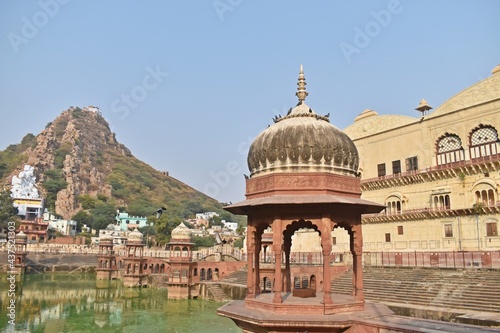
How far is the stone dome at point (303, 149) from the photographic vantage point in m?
8.68

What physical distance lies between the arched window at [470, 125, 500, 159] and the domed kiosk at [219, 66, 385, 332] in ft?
76.3

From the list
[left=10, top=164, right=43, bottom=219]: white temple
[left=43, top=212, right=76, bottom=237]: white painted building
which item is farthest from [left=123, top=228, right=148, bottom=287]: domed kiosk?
[left=10, top=164, right=43, bottom=219]: white temple

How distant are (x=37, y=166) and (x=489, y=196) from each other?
380 feet

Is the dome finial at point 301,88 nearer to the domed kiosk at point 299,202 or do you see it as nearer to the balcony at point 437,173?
the domed kiosk at point 299,202

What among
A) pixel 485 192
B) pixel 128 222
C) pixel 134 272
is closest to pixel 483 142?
pixel 485 192

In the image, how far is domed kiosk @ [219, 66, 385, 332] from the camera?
8.06 m

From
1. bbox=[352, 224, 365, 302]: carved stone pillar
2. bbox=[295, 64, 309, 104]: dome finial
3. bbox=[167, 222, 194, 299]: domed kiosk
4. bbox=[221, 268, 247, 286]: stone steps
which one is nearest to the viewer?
bbox=[352, 224, 365, 302]: carved stone pillar

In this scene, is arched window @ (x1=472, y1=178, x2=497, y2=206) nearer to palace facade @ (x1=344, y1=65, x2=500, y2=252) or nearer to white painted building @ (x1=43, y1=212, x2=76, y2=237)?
palace facade @ (x1=344, y1=65, x2=500, y2=252)

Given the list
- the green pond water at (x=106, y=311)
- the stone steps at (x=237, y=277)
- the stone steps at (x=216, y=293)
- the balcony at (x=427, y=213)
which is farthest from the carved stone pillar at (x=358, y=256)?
the stone steps at (x=237, y=277)

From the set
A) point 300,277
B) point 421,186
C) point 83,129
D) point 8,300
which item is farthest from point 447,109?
point 83,129

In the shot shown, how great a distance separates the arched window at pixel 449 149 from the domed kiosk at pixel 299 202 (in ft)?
80.3

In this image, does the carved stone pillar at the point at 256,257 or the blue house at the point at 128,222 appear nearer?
the carved stone pillar at the point at 256,257

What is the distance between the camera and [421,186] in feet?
108

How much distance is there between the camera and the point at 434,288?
21016 millimetres
